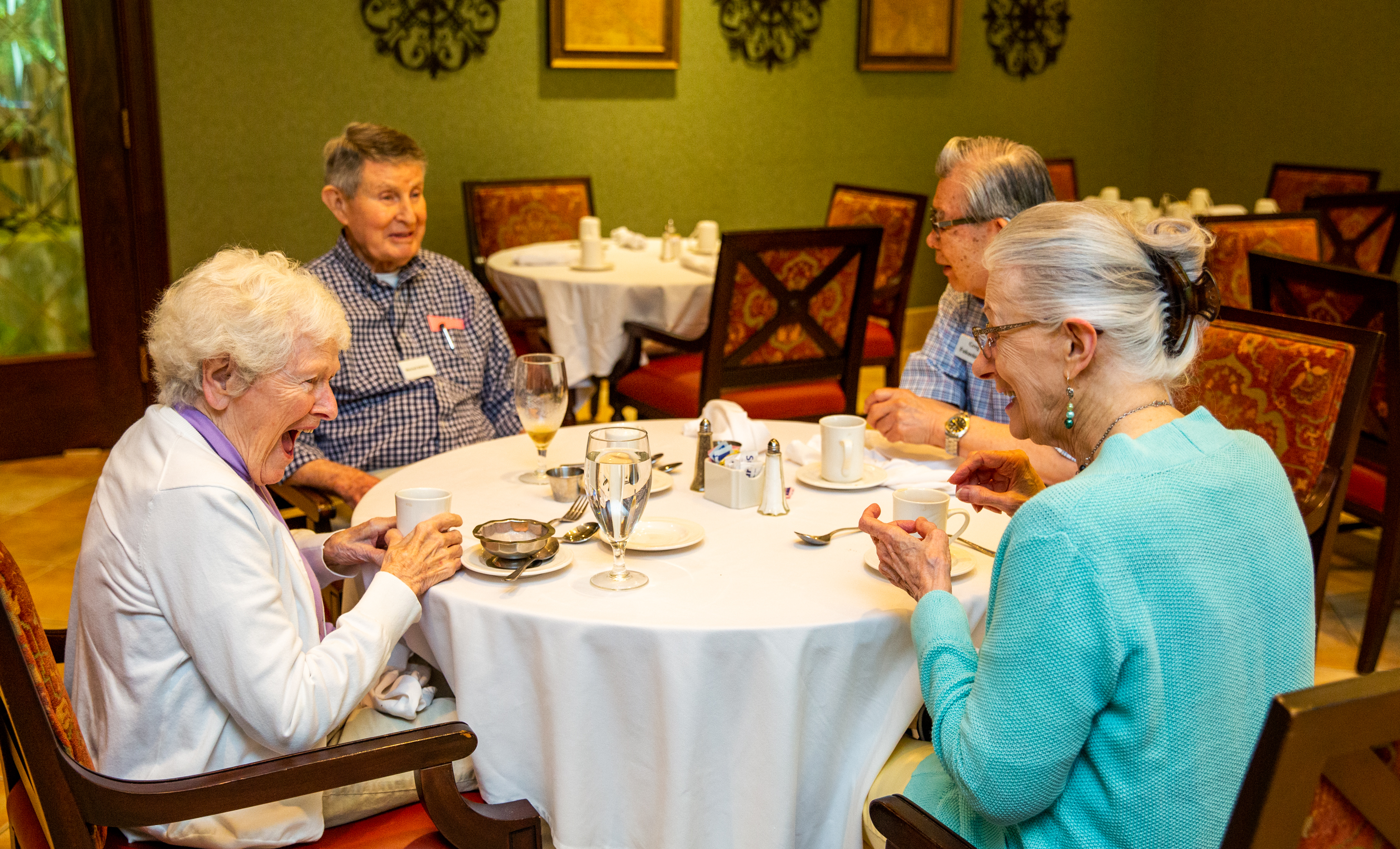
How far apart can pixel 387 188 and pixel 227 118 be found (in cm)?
255

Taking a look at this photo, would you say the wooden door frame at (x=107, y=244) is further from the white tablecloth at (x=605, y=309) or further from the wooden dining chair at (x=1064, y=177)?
the wooden dining chair at (x=1064, y=177)

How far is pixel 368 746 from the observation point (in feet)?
4.18

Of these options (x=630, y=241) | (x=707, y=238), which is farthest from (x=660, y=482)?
(x=630, y=241)

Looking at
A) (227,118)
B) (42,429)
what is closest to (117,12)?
(227,118)

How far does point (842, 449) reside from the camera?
1.93 metres

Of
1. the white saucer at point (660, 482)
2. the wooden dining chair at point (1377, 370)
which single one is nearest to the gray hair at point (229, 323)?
the white saucer at point (660, 482)

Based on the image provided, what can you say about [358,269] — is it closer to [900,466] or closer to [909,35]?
[900,466]

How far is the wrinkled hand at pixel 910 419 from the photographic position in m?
2.12

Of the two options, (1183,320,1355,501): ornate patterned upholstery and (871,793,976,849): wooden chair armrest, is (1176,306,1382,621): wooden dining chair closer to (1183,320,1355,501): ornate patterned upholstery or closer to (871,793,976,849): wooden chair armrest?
(1183,320,1355,501): ornate patterned upholstery

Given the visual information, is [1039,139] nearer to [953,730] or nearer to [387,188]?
[387,188]

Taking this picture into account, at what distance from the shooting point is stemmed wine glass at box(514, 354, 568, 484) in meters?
1.96

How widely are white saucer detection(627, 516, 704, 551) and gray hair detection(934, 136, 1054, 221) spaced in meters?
0.89

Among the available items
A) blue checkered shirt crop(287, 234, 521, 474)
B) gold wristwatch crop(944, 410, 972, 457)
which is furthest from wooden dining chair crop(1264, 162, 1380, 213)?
blue checkered shirt crop(287, 234, 521, 474)

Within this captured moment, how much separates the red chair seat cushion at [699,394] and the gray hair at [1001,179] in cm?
155
